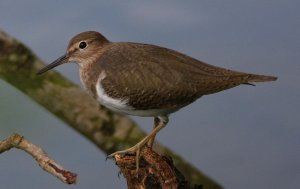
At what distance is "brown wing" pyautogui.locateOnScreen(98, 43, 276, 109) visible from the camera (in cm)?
670

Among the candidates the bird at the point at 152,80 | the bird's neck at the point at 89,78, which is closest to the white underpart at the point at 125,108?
the bird at the point at 152,80

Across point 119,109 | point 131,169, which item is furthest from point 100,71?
point 131,169

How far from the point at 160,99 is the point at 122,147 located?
2280 mm

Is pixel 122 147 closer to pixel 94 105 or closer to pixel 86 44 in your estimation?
pixel 94 105

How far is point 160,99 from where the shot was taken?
6684 millimetres

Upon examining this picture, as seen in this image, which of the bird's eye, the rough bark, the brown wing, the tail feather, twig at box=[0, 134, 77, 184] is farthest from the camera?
the rough bark

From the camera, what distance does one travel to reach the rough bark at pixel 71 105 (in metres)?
8.93

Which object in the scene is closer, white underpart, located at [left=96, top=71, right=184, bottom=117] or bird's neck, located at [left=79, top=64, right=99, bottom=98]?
white underpart, located at [left=96, top=71, right=184, bottom=117]

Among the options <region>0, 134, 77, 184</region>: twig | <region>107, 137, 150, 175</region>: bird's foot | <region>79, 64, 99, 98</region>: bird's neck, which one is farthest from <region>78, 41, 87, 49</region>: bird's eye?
<region>0, 134, 77, 184</region>: twig

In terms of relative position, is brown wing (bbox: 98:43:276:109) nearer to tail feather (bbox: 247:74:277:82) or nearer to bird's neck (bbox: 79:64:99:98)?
tail feather (bbox: 247:74:277:82)

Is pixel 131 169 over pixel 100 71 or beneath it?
beneath

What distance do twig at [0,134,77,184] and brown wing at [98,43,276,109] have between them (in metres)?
1.08

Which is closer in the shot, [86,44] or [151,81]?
[151,81]

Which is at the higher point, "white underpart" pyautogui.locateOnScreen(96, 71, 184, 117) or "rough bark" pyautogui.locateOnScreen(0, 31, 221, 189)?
"white underpart" pyautogui.locateOnScreen(96, 71, 184, 117)
